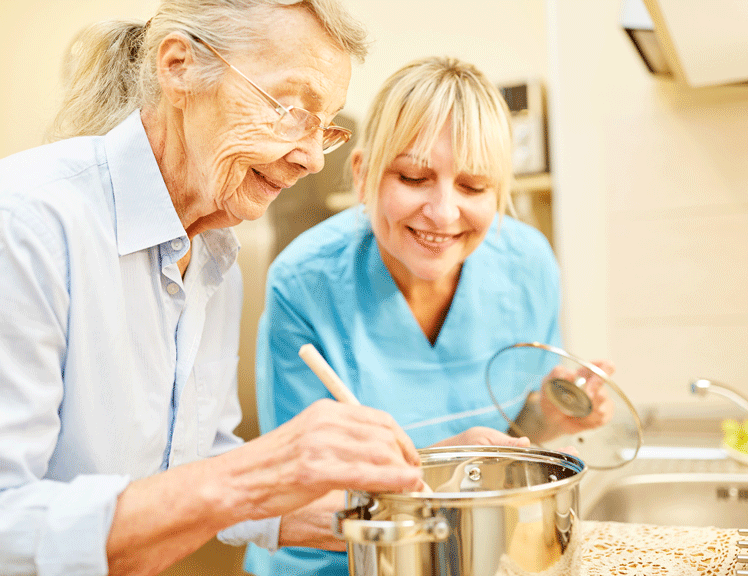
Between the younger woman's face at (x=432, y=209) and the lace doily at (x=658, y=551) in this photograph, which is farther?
the younger woman's face at (x=432, y=209)

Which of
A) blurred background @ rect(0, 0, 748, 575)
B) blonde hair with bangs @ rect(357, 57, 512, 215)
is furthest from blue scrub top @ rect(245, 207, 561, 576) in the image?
blurred background @ rect(0, 0, 748, 575)

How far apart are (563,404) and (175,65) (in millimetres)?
654

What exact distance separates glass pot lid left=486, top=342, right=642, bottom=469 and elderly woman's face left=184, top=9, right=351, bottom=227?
41cm

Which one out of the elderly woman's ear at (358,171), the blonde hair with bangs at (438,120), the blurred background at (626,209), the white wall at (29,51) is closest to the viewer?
the blonde hair with bangs at (438,120)

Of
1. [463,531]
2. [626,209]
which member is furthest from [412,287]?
[626,209]

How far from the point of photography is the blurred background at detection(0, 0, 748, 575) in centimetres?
180

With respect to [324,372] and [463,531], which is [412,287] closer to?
[324,372]

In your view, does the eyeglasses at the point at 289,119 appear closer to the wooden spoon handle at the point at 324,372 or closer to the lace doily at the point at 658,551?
the wooden spoon handle at the point at 324,372

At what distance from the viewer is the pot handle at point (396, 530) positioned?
0.46 metres

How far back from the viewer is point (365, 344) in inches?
41.8

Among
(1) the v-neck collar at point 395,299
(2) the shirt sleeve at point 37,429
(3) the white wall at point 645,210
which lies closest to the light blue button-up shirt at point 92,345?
(2) the shirt sleeve at point 37,429

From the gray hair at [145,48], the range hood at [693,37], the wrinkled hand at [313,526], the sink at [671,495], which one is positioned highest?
the range hood at [693,37]

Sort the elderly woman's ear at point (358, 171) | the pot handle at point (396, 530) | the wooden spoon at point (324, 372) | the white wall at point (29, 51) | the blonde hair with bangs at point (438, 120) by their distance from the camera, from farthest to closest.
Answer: the white wall at point (29, 51)
the elderly woman's ear at point (358, 171)
the blonde hair with bangs at point (438, 120)
the wooden spoon at point (324, 372)
the pot handle at point (396, 530)

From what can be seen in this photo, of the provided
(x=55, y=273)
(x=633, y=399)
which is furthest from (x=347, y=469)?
(x=633, y=399)
